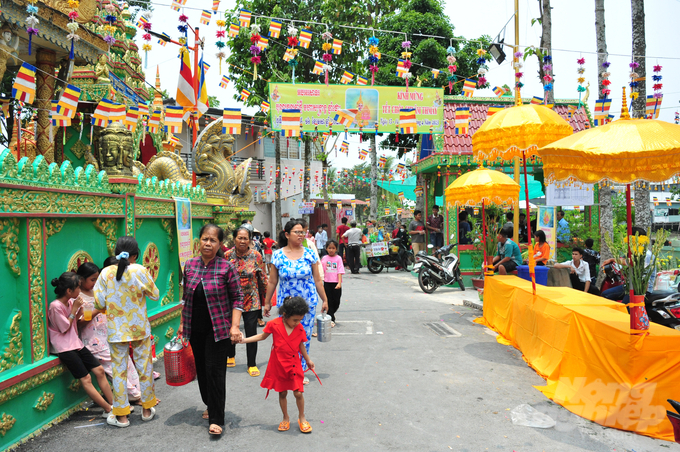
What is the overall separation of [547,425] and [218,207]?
6.72 metres

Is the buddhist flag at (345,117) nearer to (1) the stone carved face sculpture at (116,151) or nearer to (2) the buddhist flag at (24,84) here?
(2) the buddhist flag at (24,84)

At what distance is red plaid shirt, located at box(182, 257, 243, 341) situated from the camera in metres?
3.88

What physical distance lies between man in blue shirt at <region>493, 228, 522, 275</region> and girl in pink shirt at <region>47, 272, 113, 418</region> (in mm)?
7197

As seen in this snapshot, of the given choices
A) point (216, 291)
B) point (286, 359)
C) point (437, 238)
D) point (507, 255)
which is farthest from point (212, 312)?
point (437, 238)

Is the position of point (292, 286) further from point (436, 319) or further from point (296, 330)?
point (436, 319)

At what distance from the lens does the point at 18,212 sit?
366 centimetres

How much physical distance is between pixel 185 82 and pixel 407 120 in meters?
6.19

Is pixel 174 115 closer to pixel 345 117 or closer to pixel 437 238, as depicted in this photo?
pixel 345 117

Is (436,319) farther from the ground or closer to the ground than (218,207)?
closer to the ground

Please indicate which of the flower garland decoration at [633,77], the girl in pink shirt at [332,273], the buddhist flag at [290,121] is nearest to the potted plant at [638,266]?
the girl in pink shirt at [332,273]

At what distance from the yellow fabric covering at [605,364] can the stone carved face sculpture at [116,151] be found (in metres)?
5.29

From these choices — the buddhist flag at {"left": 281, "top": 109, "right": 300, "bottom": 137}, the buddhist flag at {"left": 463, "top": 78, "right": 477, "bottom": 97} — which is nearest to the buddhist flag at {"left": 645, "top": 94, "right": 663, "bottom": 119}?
the buddhist flag at {"left": 463, "top": 78, "right": 477, "bottom": 97}

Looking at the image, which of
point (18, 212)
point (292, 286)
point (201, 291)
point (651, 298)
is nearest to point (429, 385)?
point (292, 286)

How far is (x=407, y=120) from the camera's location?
1295 centimetres
